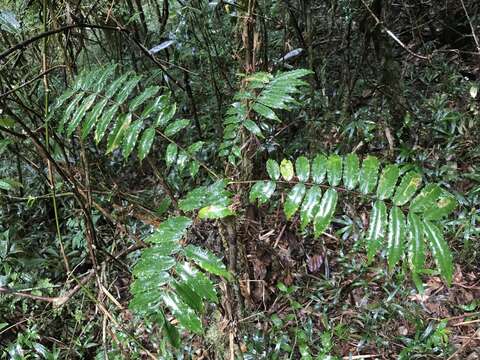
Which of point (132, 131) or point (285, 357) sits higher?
point (132, 131)

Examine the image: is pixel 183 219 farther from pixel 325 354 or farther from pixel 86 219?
pixel 325 354

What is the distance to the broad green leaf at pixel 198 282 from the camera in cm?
131

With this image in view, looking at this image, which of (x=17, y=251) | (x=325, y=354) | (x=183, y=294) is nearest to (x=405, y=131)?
(x=325, y=354)

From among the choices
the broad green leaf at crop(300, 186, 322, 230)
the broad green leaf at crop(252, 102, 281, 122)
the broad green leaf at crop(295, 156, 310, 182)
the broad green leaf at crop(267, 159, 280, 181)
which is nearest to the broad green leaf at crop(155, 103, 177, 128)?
the broad green leaf at crop(252, 102, 281, 122)

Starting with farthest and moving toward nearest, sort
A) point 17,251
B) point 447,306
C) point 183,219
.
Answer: point 17,251
point 447,306
point 183,219

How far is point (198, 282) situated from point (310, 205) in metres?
0.51

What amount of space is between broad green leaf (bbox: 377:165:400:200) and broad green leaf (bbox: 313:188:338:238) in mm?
158

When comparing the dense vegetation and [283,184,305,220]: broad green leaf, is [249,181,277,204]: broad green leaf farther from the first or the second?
[283,184,305,220]: broad green leaf

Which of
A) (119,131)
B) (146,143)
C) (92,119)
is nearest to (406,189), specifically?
(146,143)

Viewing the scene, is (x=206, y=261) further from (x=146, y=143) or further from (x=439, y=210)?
(x=439, y=210)

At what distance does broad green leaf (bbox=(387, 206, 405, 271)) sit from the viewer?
55.1 inches

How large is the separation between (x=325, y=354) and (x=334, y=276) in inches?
21.9

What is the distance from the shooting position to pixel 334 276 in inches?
107

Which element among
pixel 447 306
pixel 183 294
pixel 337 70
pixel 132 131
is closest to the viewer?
pixel 183 294
